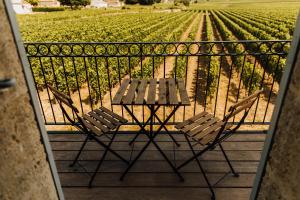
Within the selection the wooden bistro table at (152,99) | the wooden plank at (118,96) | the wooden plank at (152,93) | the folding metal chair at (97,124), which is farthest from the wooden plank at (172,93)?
the folding metal chair at (97,124)

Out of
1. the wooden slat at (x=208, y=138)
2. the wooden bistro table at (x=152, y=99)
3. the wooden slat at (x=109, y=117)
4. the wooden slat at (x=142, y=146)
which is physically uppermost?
the wooden bistro table at (x=152, y=99)

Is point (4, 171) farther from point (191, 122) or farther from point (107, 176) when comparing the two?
point (191, 122)

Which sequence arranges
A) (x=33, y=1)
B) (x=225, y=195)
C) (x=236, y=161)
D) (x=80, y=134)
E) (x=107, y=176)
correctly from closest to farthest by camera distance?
(x=225, y=195), (x=107, y=176), (x=236, y=161), (x=80, y=134), (x=33, y=1)

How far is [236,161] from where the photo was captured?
3482 millimetres

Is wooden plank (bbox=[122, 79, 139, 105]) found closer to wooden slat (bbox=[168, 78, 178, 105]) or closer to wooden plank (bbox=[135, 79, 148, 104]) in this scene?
wooden plank (bbox=[135, 79, 148, 104])

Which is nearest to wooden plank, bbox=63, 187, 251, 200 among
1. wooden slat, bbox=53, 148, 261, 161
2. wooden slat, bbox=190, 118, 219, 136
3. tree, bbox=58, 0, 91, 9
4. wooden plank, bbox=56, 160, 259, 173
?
wooden plank, bbox=56, 160, 259, 173

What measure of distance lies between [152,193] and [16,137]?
1847mm

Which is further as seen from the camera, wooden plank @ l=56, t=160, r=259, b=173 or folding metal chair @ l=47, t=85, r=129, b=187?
wooden plank @ l=56, t=160, r=259, b=173

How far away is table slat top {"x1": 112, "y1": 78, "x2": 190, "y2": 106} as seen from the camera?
2.90 m

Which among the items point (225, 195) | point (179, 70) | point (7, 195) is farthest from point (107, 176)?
point (179, 70)

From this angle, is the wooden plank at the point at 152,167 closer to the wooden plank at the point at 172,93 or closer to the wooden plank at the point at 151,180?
the wooden plank at the point at 151,180

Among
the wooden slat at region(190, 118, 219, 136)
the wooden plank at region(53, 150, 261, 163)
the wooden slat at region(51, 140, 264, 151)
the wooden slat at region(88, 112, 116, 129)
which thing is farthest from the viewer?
the wooden slat at region(51, 140, 264, 151)

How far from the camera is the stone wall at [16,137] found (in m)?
1.48

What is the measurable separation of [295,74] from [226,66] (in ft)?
42.3
